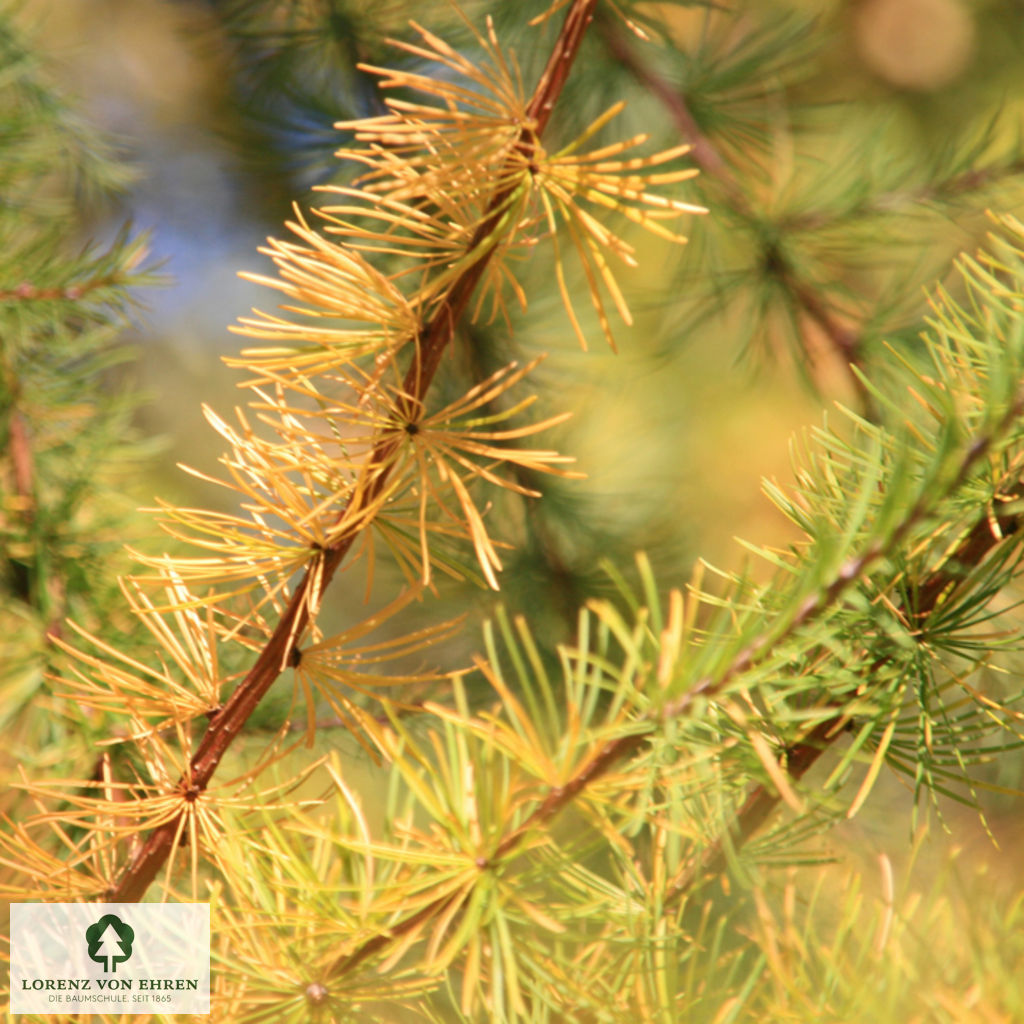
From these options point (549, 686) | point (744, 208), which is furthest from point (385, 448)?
point (744, 208)

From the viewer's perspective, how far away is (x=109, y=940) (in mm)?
170

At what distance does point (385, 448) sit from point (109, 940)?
0.11 meters

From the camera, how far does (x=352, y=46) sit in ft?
1.33

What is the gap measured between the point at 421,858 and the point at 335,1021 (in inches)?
1.9

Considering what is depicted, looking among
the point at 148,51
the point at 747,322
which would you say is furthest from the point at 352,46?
the point at 148,51

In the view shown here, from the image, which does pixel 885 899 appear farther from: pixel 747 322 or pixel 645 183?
pixel 747 322

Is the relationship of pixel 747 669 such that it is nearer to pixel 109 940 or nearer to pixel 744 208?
pixel 109 940

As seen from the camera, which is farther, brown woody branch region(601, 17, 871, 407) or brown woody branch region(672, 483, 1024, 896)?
brown woody branch region(601, 17, 871, 407)

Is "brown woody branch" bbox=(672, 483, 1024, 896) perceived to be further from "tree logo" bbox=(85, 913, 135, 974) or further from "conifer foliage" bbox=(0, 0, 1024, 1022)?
"tree logo" bbox=(85, 913, 135, 974)

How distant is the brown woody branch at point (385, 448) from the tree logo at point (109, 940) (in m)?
0.02

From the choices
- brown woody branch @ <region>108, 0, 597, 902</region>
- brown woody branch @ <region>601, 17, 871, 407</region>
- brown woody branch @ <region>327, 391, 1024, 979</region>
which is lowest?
brown woody branch @ <region>327, 391, 1024, 979</region>

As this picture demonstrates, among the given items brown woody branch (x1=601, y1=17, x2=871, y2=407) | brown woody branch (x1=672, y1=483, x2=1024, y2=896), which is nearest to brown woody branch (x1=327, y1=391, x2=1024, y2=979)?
brown woody branch (x1=672, y1=483, x2=1024, y2=896)

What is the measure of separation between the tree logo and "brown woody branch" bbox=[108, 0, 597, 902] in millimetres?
15

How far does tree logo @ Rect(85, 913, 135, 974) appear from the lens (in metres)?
0.17
